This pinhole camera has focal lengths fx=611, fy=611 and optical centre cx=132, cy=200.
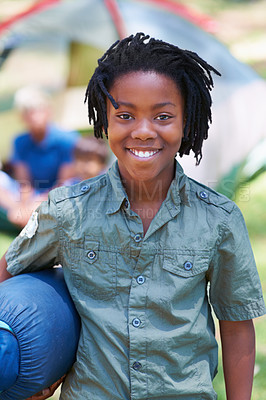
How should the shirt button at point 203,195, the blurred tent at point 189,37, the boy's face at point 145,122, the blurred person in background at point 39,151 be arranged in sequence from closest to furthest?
the boy's face at point 145,122, the shirt button at point 203,195, the blurred tent at point 189,37, the blurred person in background at point 39,151

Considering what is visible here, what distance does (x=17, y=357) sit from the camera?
148cm

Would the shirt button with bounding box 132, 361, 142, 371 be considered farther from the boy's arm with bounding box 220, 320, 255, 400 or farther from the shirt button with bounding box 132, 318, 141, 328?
the boy's arm with bounding box 220, 320, 255, 400

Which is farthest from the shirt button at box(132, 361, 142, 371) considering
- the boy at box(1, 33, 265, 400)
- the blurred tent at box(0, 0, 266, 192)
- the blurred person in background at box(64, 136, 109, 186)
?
the blurred person in background at box(64, 136, 109, 186)

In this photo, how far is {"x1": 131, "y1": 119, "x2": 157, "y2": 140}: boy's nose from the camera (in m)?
1.48

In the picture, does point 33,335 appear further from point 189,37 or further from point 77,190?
point 189,37

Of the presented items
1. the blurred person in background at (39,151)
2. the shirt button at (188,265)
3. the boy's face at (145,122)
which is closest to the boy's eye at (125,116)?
the boy's face at (145,122)

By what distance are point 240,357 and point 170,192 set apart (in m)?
0.49

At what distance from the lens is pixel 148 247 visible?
152 centimetres

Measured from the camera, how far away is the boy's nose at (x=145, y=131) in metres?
1.48

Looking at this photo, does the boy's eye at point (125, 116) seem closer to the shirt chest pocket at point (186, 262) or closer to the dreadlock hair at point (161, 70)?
the dreadlock hair at point (161, 70)

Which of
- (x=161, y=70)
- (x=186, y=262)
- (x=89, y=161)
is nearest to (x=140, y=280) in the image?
(x=186, y=262)

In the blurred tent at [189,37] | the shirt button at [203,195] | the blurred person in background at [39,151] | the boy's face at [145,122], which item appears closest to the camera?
the boy's face at [145,122]

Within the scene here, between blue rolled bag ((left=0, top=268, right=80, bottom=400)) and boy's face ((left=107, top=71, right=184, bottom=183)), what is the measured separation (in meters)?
0.39

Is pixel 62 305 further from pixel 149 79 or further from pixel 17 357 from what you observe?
pixel 149 79
